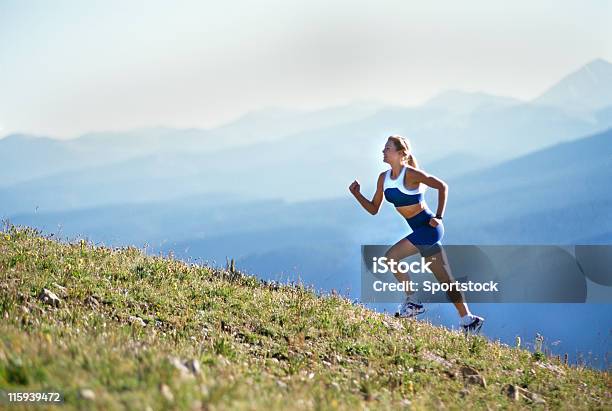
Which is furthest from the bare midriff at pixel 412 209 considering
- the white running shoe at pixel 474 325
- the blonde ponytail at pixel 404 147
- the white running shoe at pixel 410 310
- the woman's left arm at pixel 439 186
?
the white running shoe at pixel 474 325

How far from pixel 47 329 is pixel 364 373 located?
14.1ft

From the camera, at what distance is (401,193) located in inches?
526

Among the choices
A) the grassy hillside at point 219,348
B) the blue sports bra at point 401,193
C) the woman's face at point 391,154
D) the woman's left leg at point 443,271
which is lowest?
the grassy hillside at point 219,348

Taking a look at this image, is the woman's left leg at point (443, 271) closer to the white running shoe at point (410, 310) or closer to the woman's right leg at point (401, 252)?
the woman's right leg at point (401, 252)

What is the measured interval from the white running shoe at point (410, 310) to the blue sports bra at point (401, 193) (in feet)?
7.26

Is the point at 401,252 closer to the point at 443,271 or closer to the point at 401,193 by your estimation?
the point at 443,271

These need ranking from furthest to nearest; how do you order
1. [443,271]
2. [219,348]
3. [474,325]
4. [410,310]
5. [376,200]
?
[410,310] → [376,200] → [474,325] → [443,271] → [219,348]

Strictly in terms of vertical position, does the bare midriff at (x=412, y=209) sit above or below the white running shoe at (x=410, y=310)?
above

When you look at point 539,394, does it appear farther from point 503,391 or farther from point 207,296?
point 207,296

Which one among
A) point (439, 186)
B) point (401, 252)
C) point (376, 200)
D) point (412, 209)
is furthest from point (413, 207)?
point (401, 252)

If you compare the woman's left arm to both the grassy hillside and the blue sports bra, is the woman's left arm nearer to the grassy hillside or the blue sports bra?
the blue sports bra

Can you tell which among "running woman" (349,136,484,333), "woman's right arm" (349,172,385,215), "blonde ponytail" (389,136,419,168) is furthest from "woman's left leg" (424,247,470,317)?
"blonde ponytail" (389,136,419,168)

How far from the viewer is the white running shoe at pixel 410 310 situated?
14047 millimetres

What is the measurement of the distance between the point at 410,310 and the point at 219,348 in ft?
19.3
